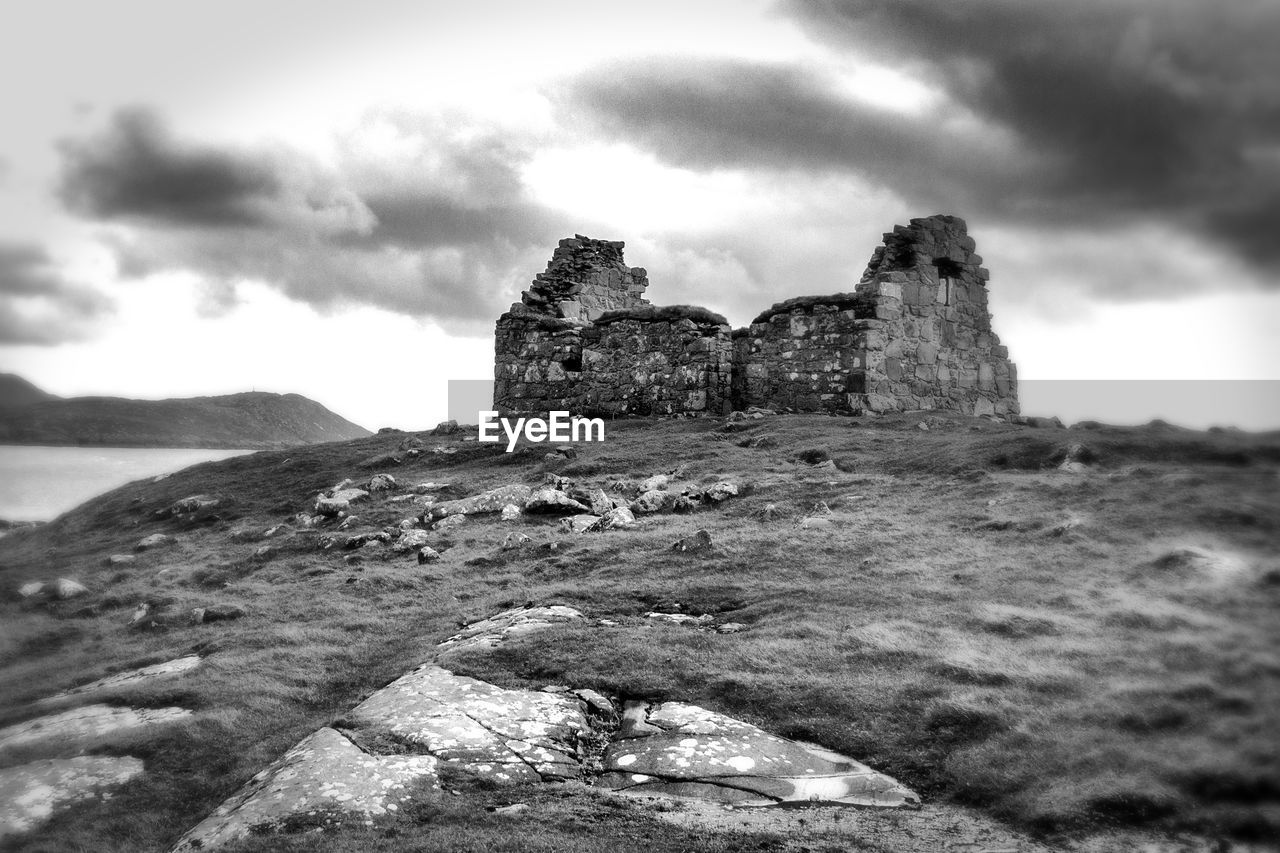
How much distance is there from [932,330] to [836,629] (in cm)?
1709

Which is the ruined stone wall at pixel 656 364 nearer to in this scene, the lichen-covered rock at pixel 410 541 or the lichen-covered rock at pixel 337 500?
the lichen-covered rock at pixel 337 500

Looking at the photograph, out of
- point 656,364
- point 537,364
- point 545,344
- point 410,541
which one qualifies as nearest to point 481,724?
point 410,541

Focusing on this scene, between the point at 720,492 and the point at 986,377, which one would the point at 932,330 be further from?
the point at 720,492

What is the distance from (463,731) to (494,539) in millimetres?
8436

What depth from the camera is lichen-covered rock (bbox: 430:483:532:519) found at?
1781 cm

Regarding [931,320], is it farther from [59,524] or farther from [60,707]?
[59,524]

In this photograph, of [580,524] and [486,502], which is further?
[486,502]

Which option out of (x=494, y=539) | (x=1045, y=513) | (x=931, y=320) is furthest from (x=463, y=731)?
(x=931, y=320)

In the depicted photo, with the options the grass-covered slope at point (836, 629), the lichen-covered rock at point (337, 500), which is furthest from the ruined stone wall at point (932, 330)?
the lichen-covered rock at point (337, 500)

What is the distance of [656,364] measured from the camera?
26.1 metres

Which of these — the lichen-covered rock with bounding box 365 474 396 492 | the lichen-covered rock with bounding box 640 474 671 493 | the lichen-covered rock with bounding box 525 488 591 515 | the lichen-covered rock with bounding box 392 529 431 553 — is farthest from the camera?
the lichen-covered rock with bounding box 365 474 396 492

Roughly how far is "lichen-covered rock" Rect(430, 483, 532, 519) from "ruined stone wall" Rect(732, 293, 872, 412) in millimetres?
8907

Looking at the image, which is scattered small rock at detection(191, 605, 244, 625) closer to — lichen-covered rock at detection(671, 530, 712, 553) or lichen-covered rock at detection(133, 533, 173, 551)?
lichen-covered rock at detection(671, 530, 712, 553)

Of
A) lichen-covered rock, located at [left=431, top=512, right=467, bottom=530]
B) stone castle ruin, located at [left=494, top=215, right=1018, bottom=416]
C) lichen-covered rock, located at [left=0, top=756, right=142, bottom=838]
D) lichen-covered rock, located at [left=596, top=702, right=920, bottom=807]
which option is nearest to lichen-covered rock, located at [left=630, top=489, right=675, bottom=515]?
lichen-covered rock, located at [left=431, top=512, right=467, bottom=530]
